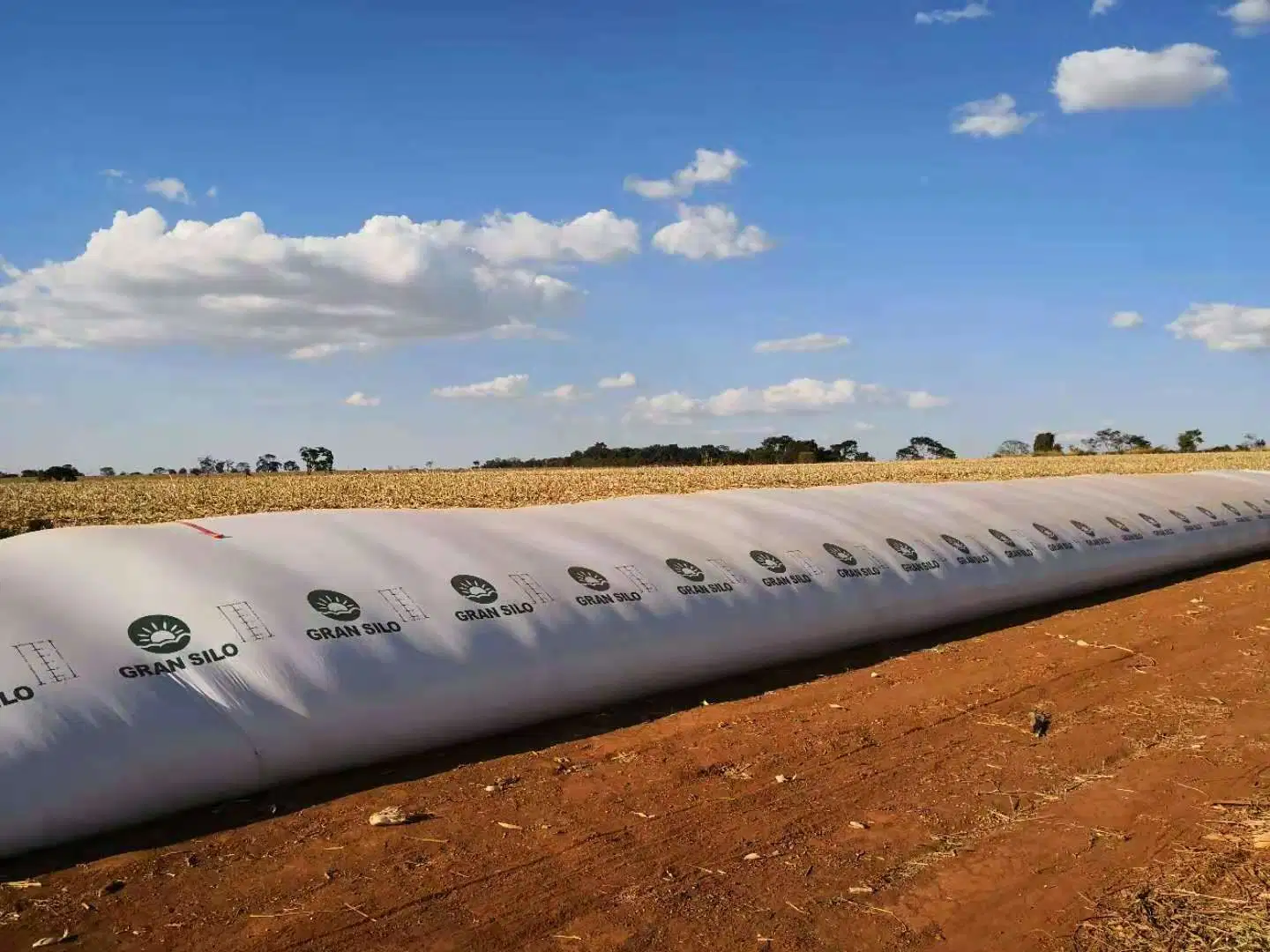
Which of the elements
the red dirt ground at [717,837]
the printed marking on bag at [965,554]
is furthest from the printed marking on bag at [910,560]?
the red dirt ground at [717,837]

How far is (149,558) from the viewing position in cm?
518

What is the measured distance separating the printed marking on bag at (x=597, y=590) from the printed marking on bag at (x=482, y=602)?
0.47 metres

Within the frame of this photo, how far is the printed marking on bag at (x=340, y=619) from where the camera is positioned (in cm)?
504

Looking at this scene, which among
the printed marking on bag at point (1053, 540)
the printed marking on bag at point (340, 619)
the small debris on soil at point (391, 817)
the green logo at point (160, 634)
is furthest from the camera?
the printed marking on bag at point (1053, 540)

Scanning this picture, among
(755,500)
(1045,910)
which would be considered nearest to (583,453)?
(755,500)

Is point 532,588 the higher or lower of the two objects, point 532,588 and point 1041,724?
the higher

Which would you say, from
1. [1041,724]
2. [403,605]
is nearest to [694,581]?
[403,605]

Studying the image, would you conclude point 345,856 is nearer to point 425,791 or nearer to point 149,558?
point 425,791

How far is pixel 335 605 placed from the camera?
5230mm

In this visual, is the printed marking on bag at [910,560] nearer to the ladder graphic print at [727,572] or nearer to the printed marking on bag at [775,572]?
the printed marking on bag at [775,572]

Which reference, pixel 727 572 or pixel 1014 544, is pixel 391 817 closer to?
pixel 727 572

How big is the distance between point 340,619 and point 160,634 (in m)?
0.89

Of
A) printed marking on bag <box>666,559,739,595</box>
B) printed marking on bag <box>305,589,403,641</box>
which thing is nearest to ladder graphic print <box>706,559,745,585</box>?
printed marking on bag <box>666,559,739,595</box>

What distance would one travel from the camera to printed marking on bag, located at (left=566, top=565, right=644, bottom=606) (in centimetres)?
618
